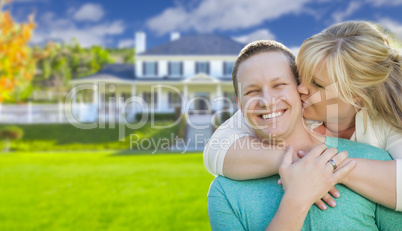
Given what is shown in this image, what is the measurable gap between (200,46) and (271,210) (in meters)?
34.1

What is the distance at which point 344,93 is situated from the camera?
189 cm

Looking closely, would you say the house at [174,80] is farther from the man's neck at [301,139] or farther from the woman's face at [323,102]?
the man's neck at [301,139]

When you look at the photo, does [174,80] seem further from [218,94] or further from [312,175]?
[312,175]

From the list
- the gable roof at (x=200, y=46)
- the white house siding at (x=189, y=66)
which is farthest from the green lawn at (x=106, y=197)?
the gable roof at (x=200, y=46)

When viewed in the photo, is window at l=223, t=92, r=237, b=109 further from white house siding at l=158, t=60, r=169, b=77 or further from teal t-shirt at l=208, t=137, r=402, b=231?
teal t-shirt at l=208, t=137, r=402, b=231

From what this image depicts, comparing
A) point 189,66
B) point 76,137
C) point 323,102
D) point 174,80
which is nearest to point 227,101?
point 189,66

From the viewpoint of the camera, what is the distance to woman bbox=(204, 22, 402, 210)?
70.9 inches

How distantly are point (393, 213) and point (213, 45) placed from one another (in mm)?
34316

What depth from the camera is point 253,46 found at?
1902 millimetres

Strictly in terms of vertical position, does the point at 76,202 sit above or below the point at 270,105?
below

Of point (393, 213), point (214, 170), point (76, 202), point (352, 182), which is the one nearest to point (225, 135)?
point (214, 170)

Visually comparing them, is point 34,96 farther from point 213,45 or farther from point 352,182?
point 352,182

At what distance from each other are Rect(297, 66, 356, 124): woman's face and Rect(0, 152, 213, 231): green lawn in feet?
13.0

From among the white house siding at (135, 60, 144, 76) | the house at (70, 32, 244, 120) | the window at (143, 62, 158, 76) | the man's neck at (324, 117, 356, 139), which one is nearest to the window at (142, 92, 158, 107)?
the house at (70, 32, 244, 120)
